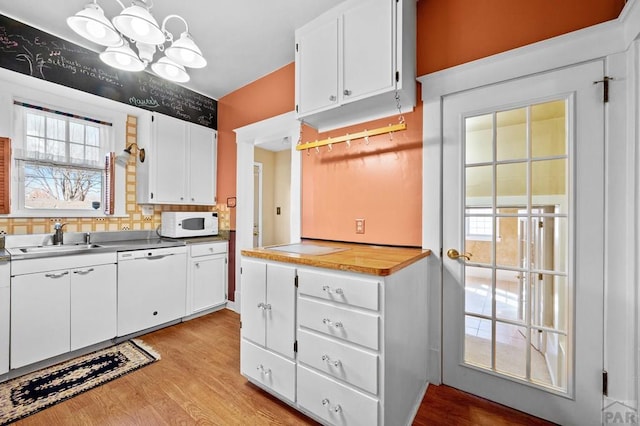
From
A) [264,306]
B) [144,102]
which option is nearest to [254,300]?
[264,306]

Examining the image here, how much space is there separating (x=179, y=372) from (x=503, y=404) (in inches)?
88.1

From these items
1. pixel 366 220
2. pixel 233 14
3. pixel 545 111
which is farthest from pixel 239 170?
pixel 545 111

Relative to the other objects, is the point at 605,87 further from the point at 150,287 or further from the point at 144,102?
the point at 144,102

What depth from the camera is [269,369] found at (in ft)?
5.72

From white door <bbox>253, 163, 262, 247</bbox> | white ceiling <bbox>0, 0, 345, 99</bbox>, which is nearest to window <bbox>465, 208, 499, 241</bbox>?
white ceiling <bbox>0, 0, 345, 99</bbox>

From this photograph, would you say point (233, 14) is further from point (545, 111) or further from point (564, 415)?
point (564, 415)

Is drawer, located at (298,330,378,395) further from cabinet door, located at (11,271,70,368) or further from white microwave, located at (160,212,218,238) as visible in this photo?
white microwave, located at (160,212,218,238)

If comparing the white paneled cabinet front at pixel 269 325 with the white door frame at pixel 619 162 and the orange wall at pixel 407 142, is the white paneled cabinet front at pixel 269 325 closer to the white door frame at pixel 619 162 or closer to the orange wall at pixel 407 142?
the orange wall at pixel 407 142

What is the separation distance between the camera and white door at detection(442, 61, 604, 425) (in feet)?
4.87

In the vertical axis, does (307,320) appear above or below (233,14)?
below

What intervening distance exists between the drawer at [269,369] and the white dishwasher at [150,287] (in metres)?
1.39

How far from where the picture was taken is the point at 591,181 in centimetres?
147

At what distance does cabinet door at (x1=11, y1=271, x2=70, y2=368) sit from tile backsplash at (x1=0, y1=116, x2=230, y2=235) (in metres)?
0.68

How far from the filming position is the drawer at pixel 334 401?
1321 millimetres
